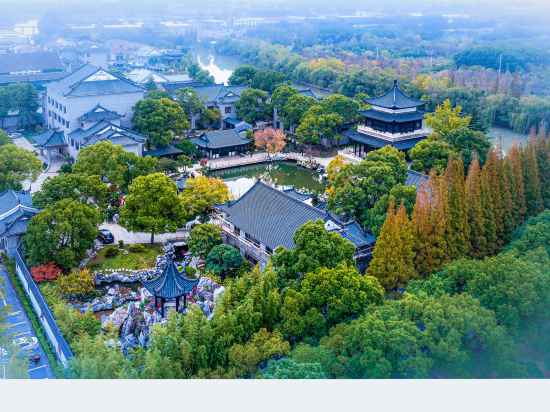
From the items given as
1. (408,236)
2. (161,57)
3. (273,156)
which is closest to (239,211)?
(408,236)

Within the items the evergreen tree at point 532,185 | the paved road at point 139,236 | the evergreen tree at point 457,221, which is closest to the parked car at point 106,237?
the paved road at point 139,236

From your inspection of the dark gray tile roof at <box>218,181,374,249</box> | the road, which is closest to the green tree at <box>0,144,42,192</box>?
the road

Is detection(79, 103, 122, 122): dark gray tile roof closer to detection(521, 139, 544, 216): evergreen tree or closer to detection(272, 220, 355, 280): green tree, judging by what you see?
detection(272, 220, 355, 280): green tree

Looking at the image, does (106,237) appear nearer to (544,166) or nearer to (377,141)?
(544,166)

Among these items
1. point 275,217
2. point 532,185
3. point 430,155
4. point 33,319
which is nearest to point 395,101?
point 430,155

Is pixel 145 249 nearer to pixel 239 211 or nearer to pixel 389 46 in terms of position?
pixel 239 211

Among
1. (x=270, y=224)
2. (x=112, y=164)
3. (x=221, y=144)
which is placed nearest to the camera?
(x=270, y=224)
